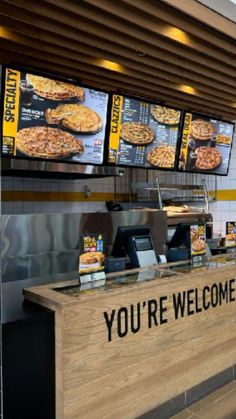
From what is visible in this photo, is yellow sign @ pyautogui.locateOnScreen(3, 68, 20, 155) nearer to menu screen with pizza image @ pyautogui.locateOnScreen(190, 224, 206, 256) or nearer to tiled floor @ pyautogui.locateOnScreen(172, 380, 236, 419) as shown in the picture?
menu screen with pizza image @ pyautogui.locateOnScreen(190, 224, 206, 256)

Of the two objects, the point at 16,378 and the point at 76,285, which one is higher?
the point at 76,285

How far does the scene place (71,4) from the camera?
2.25 m

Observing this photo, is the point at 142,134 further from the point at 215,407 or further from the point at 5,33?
the point at 215,407

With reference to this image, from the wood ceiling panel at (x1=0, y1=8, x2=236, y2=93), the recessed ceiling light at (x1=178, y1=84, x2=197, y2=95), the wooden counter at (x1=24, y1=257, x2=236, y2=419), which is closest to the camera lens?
the wooden counter at (x1=24, y1=257, x2=236, y2=419)

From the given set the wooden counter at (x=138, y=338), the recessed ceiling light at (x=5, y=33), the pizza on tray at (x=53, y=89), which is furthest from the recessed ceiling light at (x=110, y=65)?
the wooden counter at (x=138, y=338)

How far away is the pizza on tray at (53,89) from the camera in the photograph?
9.91ft

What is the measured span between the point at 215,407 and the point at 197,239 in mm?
1166

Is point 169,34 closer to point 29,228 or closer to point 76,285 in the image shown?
point 76,285

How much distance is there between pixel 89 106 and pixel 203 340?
7.52 feet

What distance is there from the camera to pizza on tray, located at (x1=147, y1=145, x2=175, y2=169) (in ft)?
13.2

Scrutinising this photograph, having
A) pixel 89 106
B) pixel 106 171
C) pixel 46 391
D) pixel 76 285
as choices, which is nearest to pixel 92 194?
pixel 106 171

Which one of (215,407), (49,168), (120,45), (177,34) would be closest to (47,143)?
(49,168)

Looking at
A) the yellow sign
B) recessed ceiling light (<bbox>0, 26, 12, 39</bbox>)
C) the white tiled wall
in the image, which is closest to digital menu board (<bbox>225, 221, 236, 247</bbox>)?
the yellow sign

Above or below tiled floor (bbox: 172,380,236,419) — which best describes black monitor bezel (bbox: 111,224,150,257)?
above
